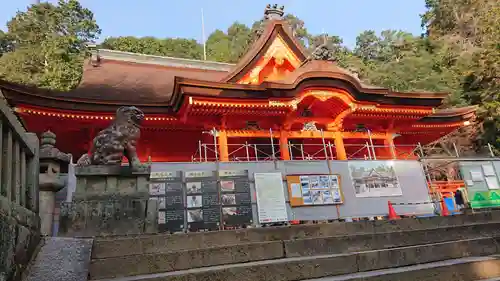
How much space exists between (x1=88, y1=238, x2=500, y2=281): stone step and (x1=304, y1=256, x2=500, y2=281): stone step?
10 cm

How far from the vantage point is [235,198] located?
769 cm

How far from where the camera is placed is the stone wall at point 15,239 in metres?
2.12

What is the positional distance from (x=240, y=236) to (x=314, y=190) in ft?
17.3

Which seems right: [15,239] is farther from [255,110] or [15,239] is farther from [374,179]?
[255,110]

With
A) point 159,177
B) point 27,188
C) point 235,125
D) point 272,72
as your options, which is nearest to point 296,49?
point 272,72

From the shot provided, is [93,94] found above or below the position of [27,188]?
above

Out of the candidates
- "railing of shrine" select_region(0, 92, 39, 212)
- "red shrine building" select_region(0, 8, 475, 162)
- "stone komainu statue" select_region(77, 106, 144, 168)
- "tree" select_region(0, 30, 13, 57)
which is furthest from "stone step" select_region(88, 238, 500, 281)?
"tree" select_region(0, 30, 13, 57)

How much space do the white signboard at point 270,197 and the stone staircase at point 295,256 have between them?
151 inches

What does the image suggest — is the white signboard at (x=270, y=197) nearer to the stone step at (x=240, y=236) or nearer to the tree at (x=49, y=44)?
the stone step at (x=240, y=236)

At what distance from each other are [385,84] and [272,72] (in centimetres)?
1454

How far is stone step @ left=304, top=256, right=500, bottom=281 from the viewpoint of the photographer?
2820 millimetres

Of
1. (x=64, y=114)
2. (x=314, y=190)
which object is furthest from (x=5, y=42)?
(x=314, y=190)

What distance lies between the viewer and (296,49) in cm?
1413

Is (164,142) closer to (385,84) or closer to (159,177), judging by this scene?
(159,177)
